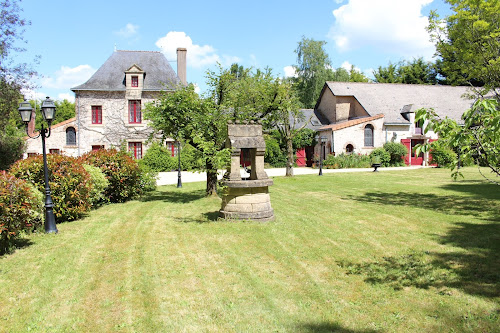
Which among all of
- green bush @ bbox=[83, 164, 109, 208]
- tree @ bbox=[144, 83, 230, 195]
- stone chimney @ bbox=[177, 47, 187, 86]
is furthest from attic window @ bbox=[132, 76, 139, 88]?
green bush @ bbox=[83, 164, 109, 208]

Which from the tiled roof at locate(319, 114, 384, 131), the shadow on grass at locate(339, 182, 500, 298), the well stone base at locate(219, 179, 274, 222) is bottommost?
the shadow on grass at locate(339, 182, 500, 298)

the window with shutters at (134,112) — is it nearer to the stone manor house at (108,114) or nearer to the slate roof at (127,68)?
the stone manor house at (108,114)

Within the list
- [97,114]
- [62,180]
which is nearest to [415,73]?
[97,114]

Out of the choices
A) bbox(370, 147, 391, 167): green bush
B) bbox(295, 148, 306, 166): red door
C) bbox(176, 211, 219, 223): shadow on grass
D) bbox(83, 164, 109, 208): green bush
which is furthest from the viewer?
bbox(295, 148, 306, 166): red door

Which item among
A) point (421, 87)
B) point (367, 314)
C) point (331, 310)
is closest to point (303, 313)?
point (331, 310)

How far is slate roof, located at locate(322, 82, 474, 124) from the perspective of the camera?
31062 millimetres

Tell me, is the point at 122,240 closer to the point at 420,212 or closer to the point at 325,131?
the point at 420,212

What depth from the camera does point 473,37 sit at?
11.6 meters

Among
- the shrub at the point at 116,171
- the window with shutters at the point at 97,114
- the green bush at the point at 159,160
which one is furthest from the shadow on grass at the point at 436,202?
the window with shutters at the point at 97,114

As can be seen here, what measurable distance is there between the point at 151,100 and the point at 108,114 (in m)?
3.62

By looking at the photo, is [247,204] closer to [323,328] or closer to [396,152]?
[323,328]

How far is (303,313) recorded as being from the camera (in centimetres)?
409

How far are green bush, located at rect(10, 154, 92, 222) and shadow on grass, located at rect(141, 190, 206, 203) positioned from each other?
3651 millimetres

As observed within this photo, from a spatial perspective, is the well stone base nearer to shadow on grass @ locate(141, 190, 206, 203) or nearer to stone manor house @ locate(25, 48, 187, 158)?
shadow on grass @ locate(141, 190, 206, 203)
